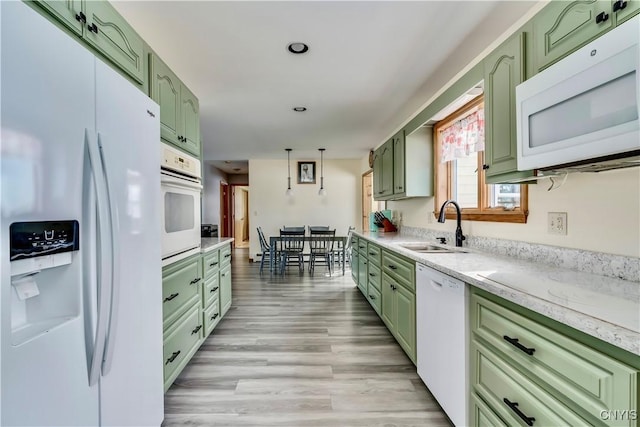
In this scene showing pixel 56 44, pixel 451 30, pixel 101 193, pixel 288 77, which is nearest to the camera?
pixel 56 44

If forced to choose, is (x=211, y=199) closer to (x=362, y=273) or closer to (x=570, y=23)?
(x=362, y=273)

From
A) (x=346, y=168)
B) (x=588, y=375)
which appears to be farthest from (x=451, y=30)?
(x=346, y=168)

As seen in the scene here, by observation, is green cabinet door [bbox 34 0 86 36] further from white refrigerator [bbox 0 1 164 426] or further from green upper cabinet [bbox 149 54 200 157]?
green upper cabinet [bbox 149 54 200 157]

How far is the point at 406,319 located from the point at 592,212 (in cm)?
130

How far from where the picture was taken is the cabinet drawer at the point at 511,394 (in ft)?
2.97

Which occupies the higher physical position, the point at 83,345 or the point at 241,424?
the point at 83,345

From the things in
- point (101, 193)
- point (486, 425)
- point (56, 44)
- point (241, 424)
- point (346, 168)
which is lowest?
point (241, 424)

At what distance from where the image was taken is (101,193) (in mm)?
886

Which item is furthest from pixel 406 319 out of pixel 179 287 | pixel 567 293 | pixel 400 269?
pixel 179 287

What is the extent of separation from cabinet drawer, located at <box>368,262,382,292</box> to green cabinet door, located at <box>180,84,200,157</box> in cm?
207

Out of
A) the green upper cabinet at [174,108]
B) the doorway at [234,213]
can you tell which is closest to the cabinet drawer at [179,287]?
the green upper cabinet at [174,108]

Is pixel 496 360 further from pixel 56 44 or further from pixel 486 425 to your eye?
pixel 56 44

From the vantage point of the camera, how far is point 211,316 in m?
2.54

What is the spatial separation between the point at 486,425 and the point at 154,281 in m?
1.63
